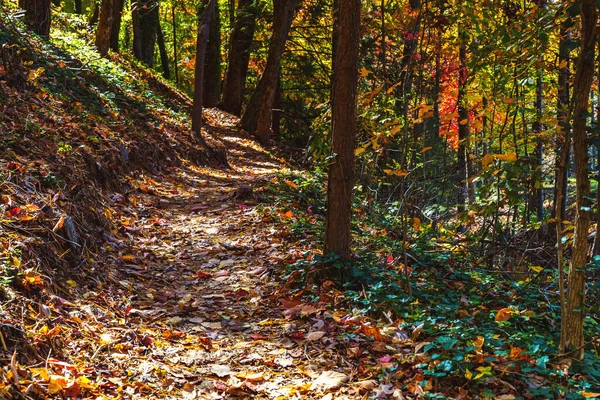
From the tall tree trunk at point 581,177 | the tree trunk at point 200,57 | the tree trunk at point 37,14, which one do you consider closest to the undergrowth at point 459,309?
the tall tree trunk at point 581,177

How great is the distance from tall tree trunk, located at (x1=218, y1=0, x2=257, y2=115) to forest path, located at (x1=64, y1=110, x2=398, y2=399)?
30.0ft

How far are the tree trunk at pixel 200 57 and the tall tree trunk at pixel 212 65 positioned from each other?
266 inches

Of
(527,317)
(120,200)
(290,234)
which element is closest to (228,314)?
(290,234)

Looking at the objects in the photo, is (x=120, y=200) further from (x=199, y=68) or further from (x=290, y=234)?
(x=199, y=68)

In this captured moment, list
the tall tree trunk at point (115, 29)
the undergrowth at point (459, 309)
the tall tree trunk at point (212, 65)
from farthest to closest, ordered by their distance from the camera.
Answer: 1. the tall tree trunk at point (212, 65)
2. the tall tree trunk at point (115, 29)
3. the undergrowth at point (459, 309)

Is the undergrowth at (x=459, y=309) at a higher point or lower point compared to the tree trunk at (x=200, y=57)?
lower

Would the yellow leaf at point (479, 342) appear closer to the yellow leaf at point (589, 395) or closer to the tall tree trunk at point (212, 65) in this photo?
the yellow leaf at point (589, 395)

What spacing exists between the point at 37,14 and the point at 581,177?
1047 centimetres

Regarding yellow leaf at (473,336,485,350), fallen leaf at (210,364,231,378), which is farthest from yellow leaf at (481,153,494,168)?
fallen leaf at (210,364,231,378)

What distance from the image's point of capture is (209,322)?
14.5 feet

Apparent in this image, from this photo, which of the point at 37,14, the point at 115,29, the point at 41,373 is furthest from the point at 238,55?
the point at 41,373

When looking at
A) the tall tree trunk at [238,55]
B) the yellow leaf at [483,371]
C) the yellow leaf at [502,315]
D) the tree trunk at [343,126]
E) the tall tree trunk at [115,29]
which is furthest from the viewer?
the tall tree trunk at [238,55]

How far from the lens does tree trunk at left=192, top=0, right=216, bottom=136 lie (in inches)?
404

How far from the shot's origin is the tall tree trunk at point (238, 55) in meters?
14.7
